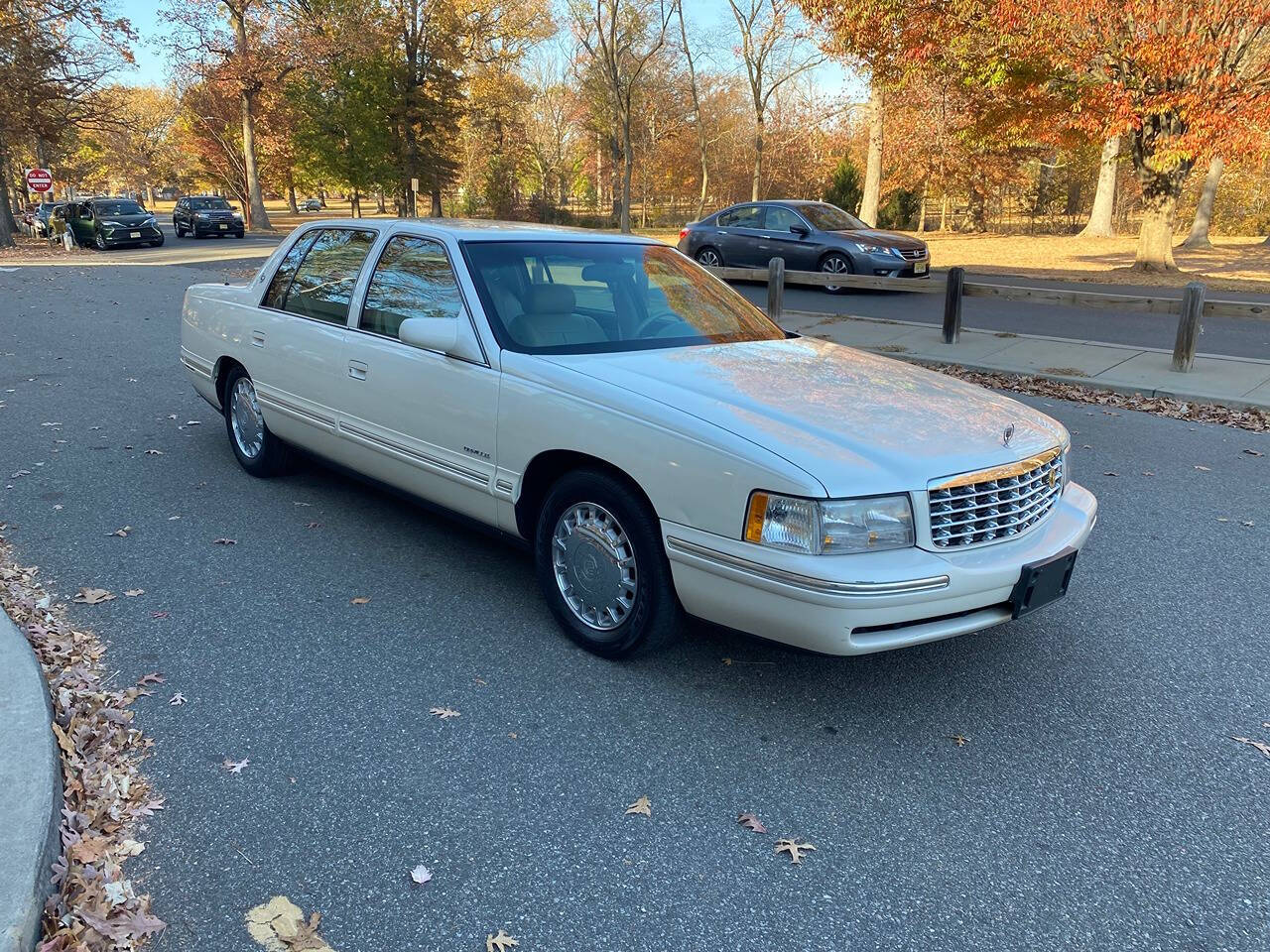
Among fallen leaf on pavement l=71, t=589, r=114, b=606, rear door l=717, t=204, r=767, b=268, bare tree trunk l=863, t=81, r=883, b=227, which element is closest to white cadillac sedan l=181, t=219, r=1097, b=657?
fallen leaf on pavement l=71, t=589, r=114, b=606

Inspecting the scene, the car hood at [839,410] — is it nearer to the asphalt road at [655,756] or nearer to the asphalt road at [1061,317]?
the asphalt road at [655,756]

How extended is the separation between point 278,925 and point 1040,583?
2611 mm

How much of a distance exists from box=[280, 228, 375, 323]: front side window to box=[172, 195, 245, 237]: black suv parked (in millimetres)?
37532

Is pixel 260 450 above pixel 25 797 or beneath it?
above

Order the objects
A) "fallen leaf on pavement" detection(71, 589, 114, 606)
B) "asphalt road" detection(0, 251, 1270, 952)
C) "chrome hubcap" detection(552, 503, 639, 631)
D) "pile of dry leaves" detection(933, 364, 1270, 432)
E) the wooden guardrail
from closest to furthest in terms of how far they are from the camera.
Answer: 1. "asphalt road" detection(0, 251, 1270, 952)
2. "chrome hubcap" detection(552, 503, 639, 631)
3. "fallen leaf on pavement" detection(71, 589, 114, 606)
4. "pile of dry leaves" detection(933, 364, 1270, 432)
5. the wooden guardrail

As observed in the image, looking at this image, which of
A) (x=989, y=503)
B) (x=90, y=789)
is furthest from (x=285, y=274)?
(x=989, y=503)

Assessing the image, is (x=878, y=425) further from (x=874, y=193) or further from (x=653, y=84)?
(x=653, y=84)

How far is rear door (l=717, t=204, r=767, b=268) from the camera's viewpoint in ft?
59.2

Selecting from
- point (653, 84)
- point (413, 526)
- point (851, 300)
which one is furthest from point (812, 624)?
point (653, 84)

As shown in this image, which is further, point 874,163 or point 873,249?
point 874,163

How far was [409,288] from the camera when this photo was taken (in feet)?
14.7

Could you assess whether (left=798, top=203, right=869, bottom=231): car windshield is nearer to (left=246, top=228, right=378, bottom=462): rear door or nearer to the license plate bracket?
(left=246, top=228, right=378, bottom=462): rear door

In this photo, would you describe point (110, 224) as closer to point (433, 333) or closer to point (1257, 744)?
point (433, 333)

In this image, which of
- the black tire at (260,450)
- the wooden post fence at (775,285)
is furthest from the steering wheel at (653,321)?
the wooden post fence at (775,285)
